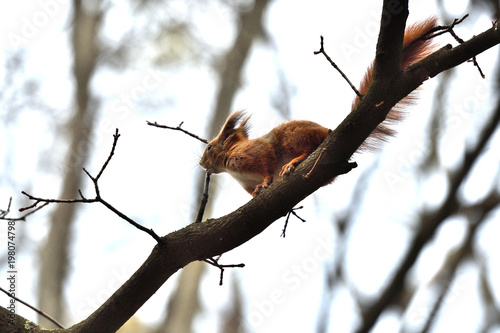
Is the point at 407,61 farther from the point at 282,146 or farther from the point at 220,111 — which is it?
the point at 220,111

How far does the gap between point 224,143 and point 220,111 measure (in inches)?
141

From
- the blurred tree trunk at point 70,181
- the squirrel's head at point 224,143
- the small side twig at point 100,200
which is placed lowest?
the small side twig at point 100,200

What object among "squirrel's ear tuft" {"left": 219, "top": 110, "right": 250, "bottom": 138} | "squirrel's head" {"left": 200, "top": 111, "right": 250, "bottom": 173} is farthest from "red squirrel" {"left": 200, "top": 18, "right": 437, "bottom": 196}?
"squirrel's ear tuft" {"left": 219, "top": 110, "right": 250, "bottom": 138}

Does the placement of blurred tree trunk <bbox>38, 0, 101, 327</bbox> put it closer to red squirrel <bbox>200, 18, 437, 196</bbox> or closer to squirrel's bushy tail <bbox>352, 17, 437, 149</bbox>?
→ red squirrel <bbox>200, 18, 437, 196</bbox>

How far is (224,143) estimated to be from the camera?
2680 mm

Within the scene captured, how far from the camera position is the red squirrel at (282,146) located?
2.05 metres

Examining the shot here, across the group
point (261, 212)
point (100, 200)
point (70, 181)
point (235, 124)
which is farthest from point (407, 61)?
point (70, 181)

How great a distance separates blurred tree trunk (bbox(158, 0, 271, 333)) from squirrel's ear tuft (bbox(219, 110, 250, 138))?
256 centimetres

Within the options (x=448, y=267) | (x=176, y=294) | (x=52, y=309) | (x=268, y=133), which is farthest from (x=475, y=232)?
(x=52, y=309)

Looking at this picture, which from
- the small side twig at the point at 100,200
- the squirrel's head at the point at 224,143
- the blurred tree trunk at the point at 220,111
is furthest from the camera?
the blurred tree trunk at the point at 220,111

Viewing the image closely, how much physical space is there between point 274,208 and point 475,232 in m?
3.00

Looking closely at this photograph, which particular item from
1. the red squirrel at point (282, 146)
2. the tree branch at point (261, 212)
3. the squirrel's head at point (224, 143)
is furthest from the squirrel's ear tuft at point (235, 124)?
the tree branch at point (261, 212)

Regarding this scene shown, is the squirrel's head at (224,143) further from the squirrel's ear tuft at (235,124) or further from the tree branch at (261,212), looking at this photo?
the tree branch at (261,212)

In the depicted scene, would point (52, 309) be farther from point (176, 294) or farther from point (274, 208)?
point (274, 208)
